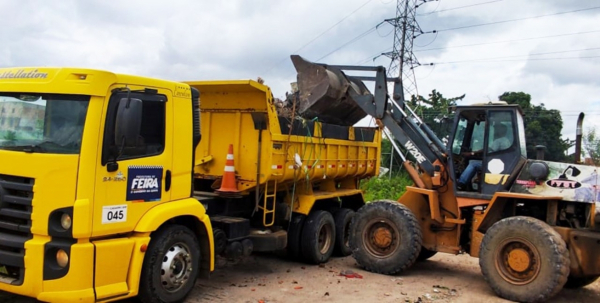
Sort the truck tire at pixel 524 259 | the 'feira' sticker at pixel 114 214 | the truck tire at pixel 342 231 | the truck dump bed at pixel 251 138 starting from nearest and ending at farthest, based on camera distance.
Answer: the 'feira' sticker at pixel 114 214
the truck tire at pixel 524 259
the truck dump bed at pixel 251 138
the truck tire at pixel 342 231

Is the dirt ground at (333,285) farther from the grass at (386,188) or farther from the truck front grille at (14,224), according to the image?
the grass at (386,188)

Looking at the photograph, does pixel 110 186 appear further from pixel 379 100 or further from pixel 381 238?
pixel 379 100

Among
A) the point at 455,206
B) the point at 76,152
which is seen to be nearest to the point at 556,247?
the point at 455,206

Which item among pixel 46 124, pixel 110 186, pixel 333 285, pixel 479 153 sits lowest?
pixel 333 285

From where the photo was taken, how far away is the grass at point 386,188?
18.5m

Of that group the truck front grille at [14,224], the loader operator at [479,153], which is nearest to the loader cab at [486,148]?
the loader operator at [479,153]

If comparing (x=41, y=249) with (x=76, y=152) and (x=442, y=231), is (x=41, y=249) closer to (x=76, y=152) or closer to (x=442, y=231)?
(x=76, y=152)

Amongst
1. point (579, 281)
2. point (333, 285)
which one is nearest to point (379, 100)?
point (333, 285)

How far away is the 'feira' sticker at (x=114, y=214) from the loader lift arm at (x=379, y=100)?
413 centimetres

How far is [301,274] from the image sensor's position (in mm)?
7680

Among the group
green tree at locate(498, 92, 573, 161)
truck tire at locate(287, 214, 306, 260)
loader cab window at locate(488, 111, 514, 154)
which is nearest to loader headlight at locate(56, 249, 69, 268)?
truck tire at locate(287, 214, 306, 260)

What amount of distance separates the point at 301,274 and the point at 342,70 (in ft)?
11.4

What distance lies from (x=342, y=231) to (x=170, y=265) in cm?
424

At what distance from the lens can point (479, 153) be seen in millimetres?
7859
